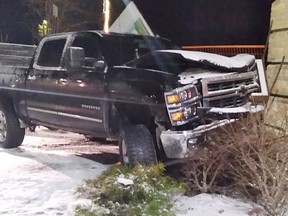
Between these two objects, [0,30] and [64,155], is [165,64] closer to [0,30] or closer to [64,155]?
[64,155]

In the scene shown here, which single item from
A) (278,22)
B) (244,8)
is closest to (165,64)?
(278,22)

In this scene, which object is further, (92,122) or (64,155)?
(64,155)

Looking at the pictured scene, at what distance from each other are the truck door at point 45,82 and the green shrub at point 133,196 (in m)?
2.57

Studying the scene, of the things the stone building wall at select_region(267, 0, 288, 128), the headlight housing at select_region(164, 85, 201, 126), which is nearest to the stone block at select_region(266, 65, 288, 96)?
the stone building wall at select_region(267, 0, 288, 128)

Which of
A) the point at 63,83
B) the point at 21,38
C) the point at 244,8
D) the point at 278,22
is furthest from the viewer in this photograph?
the point at 21,38

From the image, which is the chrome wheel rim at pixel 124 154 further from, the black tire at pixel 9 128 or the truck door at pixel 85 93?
the black tire at pixel 9 128

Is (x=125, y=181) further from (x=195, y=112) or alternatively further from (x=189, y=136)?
(x=195, y=112)

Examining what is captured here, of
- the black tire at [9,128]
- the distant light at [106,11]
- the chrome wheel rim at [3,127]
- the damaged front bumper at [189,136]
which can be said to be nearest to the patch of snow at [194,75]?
the damaged front bumper at [189,136]

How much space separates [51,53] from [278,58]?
3246 millimetres

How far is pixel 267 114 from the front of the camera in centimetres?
424

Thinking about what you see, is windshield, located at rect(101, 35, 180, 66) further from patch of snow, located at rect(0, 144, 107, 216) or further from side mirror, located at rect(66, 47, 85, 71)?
patch of snow, located at rect(0, 144, 107, 216)

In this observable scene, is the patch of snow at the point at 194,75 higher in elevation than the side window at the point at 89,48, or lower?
lower

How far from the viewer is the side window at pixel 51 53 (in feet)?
19.9

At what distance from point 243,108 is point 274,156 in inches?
40.9
